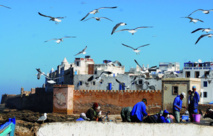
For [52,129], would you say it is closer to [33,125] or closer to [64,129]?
[64,129]

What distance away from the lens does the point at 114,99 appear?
156 ft

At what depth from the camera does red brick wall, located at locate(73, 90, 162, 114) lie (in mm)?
45406

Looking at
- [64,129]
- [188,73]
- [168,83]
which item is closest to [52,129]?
[64,129]

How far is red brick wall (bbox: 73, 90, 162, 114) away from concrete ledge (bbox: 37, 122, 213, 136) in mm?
30035

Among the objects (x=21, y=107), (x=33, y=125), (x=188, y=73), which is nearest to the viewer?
(x=33, y=125)

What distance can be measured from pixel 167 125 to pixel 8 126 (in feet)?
15.8

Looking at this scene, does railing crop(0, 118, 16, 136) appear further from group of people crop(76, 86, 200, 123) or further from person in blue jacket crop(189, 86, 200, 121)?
person in blue jacket crop(189, 86, 200, 121)

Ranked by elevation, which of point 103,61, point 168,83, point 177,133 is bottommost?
point 177,133

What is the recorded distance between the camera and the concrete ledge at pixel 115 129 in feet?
46.9

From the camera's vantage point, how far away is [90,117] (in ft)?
50.4

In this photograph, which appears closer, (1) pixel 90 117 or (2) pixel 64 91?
(1) pixel 90 117

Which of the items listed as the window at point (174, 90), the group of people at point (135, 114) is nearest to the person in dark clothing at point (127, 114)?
the group of people at point (135, 114)

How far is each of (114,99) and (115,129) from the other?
3305 cm

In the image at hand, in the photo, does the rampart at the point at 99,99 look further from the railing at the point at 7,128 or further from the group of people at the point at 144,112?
the railing at the point at 7,128
